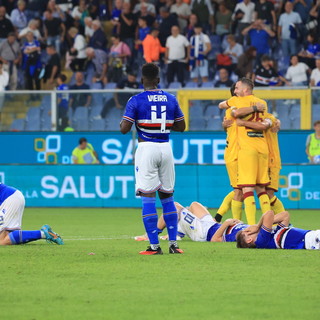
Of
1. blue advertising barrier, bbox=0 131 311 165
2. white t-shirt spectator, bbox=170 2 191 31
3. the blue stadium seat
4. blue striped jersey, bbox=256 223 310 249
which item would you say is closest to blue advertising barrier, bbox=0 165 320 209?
blue advertising barrier, bbox=0 131 311 165

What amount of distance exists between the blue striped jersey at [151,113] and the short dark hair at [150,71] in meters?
0.18

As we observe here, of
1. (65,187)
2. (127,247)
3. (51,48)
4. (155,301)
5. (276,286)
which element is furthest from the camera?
(51,48)

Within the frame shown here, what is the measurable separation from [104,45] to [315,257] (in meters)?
17.4

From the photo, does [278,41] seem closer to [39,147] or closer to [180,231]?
[39,147]

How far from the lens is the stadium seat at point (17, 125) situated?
23.8 metres

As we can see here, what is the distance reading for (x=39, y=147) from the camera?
23.8 meters

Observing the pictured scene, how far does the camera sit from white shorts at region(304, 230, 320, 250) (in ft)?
36.2

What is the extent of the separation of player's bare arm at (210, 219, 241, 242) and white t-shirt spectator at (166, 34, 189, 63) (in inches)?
520

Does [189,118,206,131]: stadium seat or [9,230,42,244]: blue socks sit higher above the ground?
[189,118,206,131]: stadium seat

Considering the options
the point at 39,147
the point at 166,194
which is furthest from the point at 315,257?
the point at 39,147

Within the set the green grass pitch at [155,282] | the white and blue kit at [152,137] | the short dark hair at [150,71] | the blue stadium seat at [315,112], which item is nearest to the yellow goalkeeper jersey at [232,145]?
the green grass pitch at [155,282]

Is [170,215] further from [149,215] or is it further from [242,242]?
[242,242]

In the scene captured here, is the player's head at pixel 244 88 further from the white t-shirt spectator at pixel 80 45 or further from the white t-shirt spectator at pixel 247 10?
the white t-shirt spectator at pixel 80 45

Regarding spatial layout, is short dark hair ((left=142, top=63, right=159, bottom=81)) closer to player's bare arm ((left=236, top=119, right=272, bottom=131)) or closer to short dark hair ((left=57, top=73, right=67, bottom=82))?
player's bare arm ((left=236, top=119, right=272, bottom=131))
